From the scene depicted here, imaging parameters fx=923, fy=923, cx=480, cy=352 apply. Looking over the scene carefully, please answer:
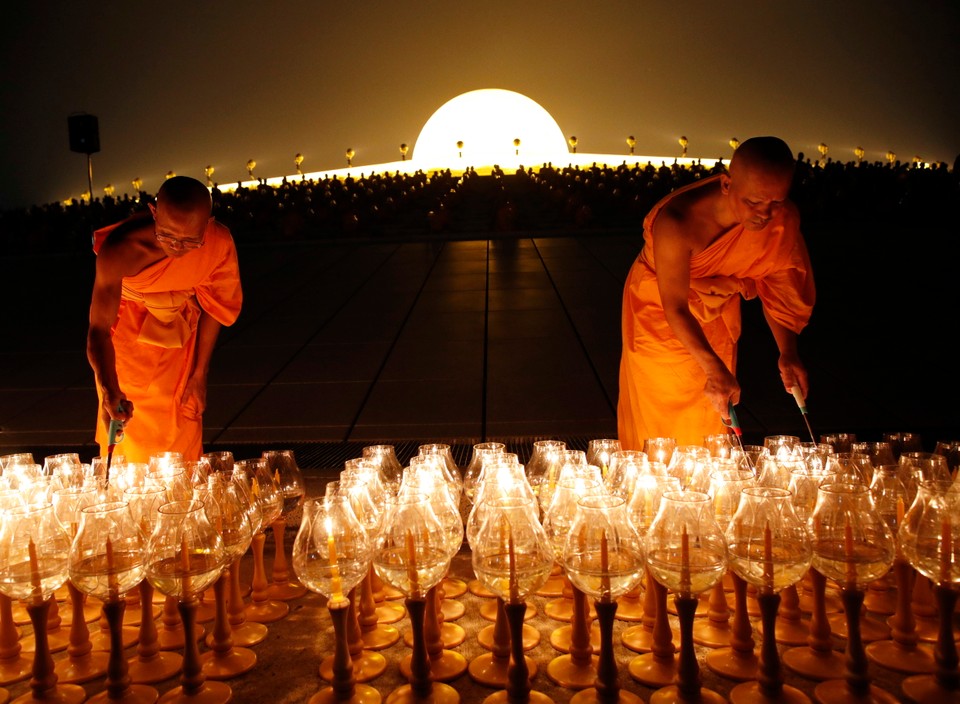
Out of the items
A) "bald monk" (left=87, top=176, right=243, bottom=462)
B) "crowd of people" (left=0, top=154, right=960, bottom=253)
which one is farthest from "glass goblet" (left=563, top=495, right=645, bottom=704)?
"crowd of people" (left=0, top=154, right=960, bottom=253)

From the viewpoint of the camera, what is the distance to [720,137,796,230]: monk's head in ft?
9.37

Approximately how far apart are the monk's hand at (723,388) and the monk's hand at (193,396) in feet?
6.60

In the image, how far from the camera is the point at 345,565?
1980 millimetres

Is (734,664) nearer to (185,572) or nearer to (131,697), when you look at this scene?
(185,572)

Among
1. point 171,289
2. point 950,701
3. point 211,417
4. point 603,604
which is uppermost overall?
point 171,289

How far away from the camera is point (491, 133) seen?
23625 mm

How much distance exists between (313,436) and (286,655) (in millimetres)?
3270

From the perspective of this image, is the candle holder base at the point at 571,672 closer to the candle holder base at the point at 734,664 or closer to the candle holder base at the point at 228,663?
the candle holder base at the point at 734,664

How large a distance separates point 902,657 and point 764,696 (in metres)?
0.39

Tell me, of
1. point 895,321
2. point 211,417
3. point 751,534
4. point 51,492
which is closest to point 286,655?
point 51,492

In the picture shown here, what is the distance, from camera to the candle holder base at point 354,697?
1.94 meters

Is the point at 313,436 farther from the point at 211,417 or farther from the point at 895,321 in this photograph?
the point at 895,321

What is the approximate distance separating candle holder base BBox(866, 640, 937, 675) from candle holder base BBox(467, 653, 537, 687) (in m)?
0.76

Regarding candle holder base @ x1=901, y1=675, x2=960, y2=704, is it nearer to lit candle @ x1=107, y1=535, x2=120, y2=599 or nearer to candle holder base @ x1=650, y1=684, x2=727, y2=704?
candle holder base @ x1=650, y1=684, x2=727, y2=704
